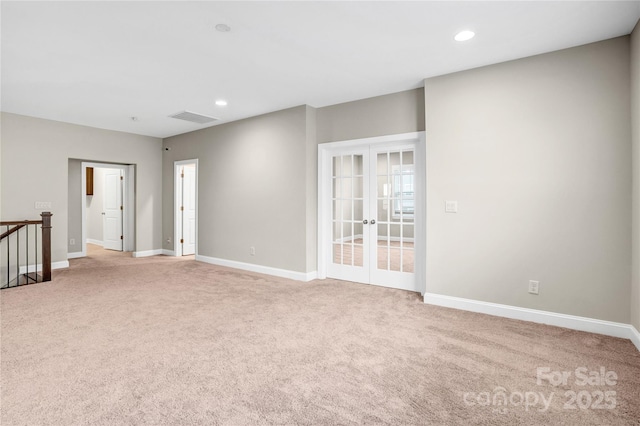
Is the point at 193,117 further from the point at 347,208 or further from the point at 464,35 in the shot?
the point at 464,35

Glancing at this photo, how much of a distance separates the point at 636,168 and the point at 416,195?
6.67 ft

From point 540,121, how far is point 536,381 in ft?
7.73

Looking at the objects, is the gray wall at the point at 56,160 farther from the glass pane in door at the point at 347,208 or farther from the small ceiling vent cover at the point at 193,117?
the glass pane in door at the point at 347,208

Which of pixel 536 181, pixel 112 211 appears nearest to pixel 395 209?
pixel 536 181

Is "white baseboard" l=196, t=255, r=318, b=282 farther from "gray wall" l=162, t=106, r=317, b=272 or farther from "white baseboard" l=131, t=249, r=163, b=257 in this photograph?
"white baseboard" l=131, t=249, r=163, b=257

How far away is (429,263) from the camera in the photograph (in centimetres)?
383

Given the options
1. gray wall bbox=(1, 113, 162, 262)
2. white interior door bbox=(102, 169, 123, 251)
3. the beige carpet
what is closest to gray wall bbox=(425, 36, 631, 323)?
the beige carpet

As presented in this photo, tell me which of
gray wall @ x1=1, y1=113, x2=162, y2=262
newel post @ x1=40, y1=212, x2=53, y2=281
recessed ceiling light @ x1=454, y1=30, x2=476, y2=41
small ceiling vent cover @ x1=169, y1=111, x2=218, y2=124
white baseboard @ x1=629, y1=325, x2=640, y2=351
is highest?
small ceiling vent cover @ x1=169, y1=111, x2=218, y2=124

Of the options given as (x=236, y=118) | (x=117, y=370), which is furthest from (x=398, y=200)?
(x=117, y=370)

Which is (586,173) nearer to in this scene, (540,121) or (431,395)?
(540,121)

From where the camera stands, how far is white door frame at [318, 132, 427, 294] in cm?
411

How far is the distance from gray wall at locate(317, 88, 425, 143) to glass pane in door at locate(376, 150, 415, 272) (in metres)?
0.36

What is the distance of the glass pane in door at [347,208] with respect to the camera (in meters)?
4.83

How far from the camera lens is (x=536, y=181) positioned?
3195mm
